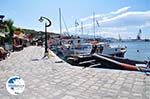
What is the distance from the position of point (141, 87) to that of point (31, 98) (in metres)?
3.48

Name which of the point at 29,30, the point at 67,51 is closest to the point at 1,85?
the point at 67,51

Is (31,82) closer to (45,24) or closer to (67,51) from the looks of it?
(45,24)

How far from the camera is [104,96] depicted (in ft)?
22.3

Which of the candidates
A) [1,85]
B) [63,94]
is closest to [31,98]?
[63,94]

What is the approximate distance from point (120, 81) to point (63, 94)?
8.62 feet

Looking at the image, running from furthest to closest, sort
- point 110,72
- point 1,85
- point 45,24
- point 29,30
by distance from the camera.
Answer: point 29,30, point 45,24, point 110,72, point 1,85

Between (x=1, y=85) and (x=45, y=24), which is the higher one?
(x=45, y=24)

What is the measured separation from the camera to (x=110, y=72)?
10875 millimetres

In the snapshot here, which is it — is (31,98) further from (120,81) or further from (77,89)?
(120,81)

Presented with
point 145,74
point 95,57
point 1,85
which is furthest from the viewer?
point 95,57

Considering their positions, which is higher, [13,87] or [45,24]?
[45,24]

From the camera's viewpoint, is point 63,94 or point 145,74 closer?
point 63,94

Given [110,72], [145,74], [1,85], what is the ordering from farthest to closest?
[110,72]
[145,74]
[1,85]

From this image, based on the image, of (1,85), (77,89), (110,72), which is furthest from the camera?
(110,72)
